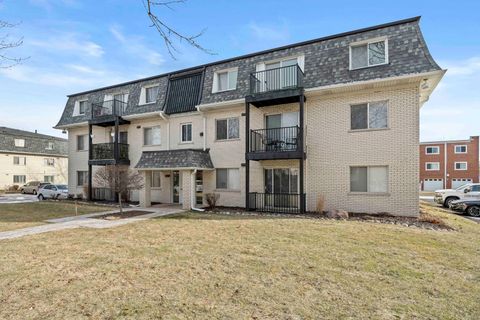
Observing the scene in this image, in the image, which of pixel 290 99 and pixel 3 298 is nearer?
pixel 3 298

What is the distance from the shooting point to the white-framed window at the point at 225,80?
51.3 feet

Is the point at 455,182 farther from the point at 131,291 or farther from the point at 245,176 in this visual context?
the point at 131,291

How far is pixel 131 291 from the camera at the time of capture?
4422 millimetres

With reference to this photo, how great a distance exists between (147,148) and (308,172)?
1106cm

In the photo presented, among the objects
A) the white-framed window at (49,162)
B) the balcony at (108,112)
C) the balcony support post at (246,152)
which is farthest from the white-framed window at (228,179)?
the white-framed window at (49,162)

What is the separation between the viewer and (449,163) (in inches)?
1544

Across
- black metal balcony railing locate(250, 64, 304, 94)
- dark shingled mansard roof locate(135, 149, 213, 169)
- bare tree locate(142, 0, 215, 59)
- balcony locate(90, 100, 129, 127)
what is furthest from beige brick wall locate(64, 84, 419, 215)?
bare tree locate(142, 0, 215, 59)

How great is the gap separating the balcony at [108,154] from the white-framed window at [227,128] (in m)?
7.32

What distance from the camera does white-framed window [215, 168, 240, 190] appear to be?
15391 mm

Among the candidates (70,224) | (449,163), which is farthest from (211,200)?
(449,163)

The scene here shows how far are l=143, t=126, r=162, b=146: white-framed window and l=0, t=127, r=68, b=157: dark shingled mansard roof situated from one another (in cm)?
2713

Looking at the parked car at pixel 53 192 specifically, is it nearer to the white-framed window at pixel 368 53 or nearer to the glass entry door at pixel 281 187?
the glass entry door at pixel 281 187

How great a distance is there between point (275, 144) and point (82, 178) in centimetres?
1668

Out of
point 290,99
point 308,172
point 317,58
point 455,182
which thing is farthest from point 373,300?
point 455,182
